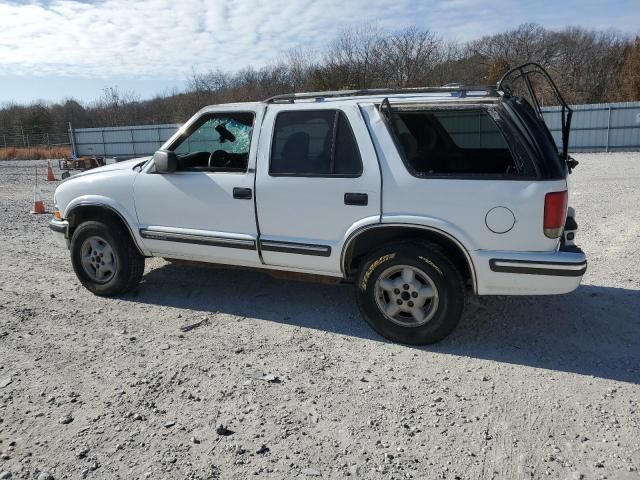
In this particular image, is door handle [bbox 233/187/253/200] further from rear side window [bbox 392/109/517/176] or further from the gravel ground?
rear side window [bbox 392/109/517/176]

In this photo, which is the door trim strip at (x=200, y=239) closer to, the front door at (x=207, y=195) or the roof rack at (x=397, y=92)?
the front door at (x=207, y=195)

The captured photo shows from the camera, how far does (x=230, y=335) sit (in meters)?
4.47

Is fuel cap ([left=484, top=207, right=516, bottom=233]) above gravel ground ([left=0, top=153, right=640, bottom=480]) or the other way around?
above

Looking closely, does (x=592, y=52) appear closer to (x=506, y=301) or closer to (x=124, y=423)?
(x=506, y=301)

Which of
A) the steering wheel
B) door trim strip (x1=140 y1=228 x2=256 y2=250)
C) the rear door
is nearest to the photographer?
the rear door

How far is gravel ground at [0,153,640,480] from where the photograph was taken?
111 inches

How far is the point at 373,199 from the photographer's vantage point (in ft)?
13.3

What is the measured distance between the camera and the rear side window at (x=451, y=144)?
→ 4004mm

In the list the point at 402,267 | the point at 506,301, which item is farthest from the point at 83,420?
→ the point at 506,301

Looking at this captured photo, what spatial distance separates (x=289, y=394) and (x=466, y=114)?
8.11ft

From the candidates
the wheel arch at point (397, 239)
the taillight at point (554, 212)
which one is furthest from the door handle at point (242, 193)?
the taillight at point (554, 212)

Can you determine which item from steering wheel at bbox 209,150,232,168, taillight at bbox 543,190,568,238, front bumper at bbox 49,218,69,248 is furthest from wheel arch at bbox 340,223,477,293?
front bumper at bbox 49,218,69,248

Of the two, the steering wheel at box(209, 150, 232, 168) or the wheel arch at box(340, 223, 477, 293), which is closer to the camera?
the wheel arch at box(340, 223, 477, 293)

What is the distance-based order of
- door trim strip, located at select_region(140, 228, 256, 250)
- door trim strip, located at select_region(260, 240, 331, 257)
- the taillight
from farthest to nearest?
door trim strip, located at select_region(140, 228, 256, 250)
door trim strip, located at select_region(260, 240, 331, 257)
the taillight
